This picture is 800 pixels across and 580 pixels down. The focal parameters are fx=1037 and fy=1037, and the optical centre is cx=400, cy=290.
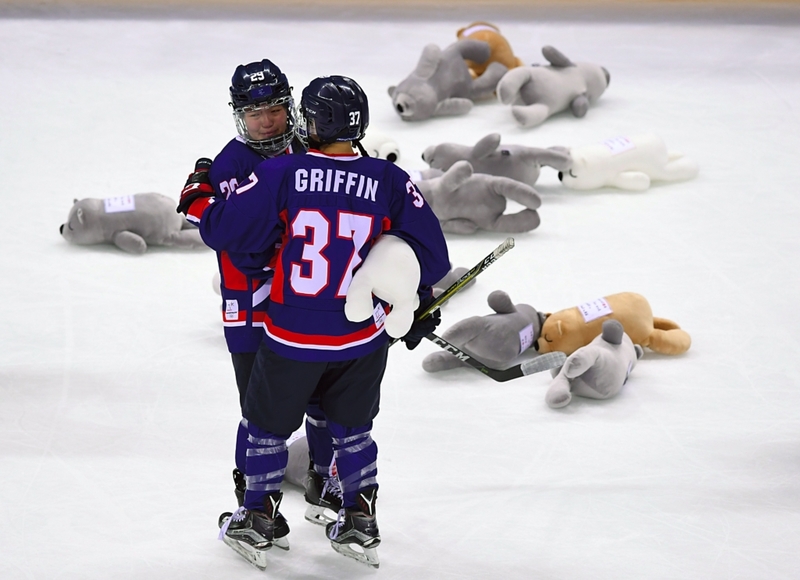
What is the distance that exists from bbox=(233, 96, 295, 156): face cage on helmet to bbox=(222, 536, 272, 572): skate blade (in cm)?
88

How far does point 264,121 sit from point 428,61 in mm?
A: 3116

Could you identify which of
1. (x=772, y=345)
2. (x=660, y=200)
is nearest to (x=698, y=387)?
(x=772, y=345)

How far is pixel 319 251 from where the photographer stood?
2084mm

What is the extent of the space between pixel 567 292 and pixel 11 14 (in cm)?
457

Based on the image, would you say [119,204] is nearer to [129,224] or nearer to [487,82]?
[129,224]

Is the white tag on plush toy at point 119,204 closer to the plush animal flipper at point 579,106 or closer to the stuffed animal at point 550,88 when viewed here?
the stuffed animal at point 550,88

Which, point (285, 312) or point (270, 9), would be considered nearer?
point (285, 312)

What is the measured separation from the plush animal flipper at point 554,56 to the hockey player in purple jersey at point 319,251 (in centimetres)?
324

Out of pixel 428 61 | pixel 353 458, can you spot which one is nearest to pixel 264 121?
pixel 353 458

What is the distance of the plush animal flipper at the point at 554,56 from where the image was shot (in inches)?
207

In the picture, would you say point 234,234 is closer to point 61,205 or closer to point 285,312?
point 285,312

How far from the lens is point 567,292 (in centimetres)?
368

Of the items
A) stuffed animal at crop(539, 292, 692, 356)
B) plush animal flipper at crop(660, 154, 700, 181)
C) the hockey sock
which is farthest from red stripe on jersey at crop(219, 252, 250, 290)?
plush animal flipper at crop(660, 154, 700, 181)

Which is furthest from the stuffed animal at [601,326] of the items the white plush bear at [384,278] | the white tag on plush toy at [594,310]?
the white plush bear at [384,278]
